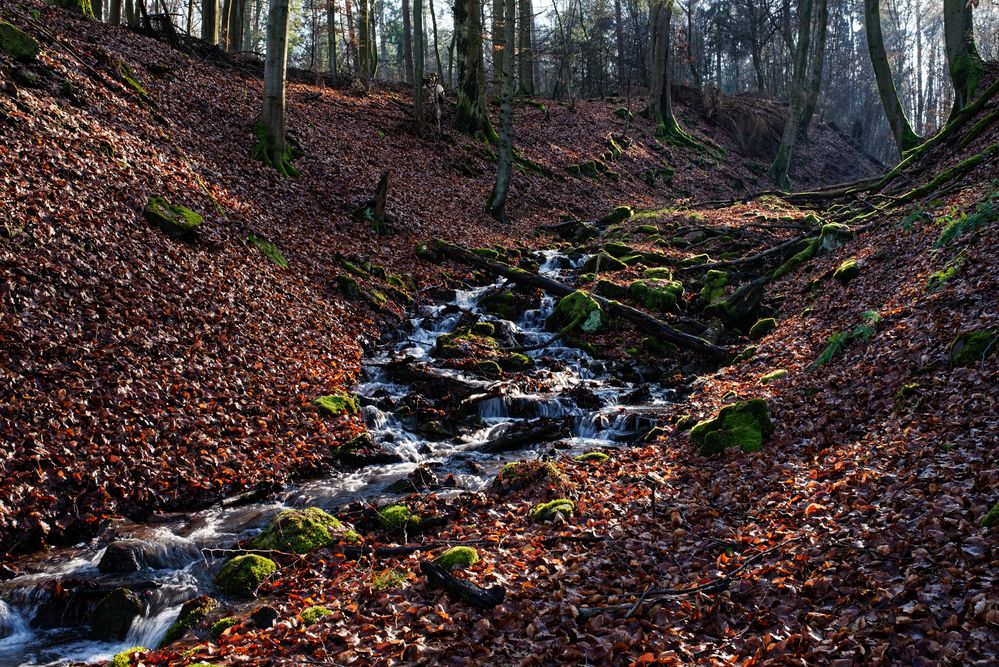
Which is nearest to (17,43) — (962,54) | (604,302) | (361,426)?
(361,426)

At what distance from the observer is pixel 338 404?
404 inches

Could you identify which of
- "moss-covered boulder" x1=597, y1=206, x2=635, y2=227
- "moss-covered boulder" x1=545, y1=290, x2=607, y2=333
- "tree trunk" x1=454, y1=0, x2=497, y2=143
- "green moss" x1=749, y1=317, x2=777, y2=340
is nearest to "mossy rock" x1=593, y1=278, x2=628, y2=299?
"moss-covered boulder" x1=545, y1=290, x2=607, y2=333

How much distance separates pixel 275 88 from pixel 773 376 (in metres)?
13.7

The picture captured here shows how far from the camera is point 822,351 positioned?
10078 mm

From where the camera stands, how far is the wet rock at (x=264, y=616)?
5.46 metres

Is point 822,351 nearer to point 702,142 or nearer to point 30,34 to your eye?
point 30,34

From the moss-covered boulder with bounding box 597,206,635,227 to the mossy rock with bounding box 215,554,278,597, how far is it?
1888 cm

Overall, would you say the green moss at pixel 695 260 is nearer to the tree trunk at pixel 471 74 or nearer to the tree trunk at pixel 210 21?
the tree trunk at pixel 471 74

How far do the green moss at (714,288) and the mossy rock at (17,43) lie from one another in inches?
604

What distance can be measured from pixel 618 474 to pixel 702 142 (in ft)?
103

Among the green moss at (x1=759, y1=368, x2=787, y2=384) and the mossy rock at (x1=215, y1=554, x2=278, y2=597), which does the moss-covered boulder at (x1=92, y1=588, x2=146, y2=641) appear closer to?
the mossy rock at (x1=215, y1=554, x2=278, y2=597)

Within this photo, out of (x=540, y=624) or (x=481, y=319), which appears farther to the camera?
(x=481, y=319)

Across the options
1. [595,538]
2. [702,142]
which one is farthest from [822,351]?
[702,142]

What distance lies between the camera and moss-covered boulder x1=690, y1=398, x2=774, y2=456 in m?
8.19
